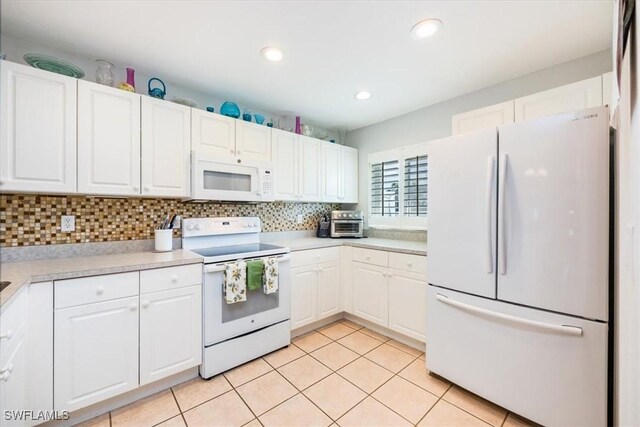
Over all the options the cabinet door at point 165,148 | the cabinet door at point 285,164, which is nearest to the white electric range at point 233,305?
the cabinet door at point 165,148

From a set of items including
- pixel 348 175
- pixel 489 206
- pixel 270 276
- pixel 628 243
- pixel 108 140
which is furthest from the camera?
pixel 348 175

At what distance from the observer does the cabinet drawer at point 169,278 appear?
1.68 meters

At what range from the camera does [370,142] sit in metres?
3.45

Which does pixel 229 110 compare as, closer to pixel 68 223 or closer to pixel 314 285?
pixel 68 223

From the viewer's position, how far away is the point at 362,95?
8.38 ft

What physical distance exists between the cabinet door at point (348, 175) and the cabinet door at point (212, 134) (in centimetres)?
145

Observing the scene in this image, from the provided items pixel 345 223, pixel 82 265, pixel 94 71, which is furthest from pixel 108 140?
pixel 345 223

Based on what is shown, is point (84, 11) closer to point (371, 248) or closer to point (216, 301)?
point (216, 301)

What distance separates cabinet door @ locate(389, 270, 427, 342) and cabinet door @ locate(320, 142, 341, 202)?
1.25 metres

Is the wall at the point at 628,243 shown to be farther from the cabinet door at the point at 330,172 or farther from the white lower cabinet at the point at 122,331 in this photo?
the cabinet door at the point at 330,172

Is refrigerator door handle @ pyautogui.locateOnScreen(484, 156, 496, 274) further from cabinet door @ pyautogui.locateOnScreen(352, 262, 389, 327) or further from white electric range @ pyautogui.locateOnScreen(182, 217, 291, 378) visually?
white electric range @ pyautogui.locateOnScreen(182, 217, 291, 378)

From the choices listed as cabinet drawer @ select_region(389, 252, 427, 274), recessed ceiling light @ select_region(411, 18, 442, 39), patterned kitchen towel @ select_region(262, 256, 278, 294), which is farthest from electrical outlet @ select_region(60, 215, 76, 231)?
recessed ceiling light @ select_region(411, 18, 442, 39)

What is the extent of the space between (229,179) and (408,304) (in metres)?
1.93

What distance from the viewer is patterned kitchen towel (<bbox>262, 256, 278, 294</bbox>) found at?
2.15m
